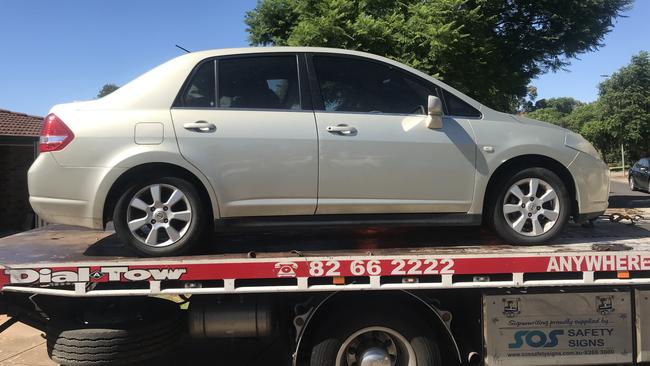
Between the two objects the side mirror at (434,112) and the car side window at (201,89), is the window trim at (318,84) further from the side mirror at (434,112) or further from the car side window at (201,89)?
the car side window at (201,89)

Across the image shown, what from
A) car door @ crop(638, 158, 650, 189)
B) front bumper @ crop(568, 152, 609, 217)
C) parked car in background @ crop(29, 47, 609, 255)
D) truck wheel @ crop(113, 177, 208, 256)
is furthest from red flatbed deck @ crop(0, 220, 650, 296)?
car door @ crop(638, 158, 650, 189)

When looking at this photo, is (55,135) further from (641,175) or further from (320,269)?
(641,175)

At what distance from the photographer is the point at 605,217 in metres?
5.29

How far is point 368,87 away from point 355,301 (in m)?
1.58

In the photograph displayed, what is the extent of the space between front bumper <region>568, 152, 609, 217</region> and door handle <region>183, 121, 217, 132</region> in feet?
8.69

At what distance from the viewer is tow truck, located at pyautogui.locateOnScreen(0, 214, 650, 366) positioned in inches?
136

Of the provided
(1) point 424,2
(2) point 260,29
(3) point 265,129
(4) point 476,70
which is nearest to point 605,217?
(3) point 265,129

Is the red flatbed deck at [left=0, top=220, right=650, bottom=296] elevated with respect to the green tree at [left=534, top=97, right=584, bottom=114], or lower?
lower

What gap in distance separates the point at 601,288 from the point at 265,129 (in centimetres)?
259

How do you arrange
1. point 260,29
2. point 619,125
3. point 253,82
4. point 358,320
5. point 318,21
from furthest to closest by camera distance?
1. point 619,125
2. point 260,29
3. point 318,21
4. point 253,82
5. point 358,320

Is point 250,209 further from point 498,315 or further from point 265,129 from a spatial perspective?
point 498,315

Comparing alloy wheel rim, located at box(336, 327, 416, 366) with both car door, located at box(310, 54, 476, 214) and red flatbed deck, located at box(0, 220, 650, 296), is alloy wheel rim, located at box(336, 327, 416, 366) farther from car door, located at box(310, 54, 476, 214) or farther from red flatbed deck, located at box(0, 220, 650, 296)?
car door, located at box(310, 54, 476, 214)

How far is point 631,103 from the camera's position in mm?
30984

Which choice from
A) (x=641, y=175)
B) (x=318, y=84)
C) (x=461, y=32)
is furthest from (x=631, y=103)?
(x=318, y=84)
